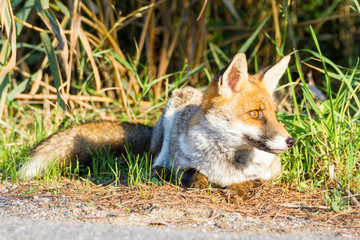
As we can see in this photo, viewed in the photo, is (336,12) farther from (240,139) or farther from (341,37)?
(240,139)

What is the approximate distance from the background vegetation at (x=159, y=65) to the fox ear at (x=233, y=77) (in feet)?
2.15

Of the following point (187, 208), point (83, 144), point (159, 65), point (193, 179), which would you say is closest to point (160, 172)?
point (193, 179)

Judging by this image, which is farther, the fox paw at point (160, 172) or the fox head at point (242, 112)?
the fox paw at point (160, 172)

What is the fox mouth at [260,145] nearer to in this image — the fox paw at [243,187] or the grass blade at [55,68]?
the fox paw at [243,187]

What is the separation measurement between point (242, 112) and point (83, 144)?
1.74 m

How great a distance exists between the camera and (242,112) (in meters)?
3.87

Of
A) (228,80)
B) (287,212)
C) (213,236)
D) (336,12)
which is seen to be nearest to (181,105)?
(228,80)

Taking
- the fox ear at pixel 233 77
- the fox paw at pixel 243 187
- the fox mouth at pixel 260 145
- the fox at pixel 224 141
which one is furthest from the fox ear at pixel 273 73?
the fox paw at pixel 243 187

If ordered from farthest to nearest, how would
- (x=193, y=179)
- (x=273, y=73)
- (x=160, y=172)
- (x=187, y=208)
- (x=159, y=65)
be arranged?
1. (x=159, y=65)
2. (x=160, y=172)
3. (x=273, y=73)
4. (x=193, y=179)
5. (x=187, y=208)

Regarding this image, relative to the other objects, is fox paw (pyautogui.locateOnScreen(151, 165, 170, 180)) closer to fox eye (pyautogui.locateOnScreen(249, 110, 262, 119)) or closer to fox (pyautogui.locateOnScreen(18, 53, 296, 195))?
fox (pyautogui.locateOnScreen(18, 53, 296, 195))

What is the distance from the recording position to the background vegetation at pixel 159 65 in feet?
14.5

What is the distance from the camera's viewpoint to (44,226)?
267 centimetres

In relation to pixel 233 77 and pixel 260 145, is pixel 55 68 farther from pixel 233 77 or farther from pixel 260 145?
pixel 260 145

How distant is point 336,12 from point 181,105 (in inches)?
204
